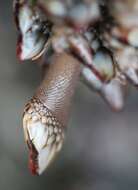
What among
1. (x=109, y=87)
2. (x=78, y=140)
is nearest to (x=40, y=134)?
(x=109, y=87)

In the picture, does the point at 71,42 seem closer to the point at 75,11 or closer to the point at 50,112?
the point at 75,11

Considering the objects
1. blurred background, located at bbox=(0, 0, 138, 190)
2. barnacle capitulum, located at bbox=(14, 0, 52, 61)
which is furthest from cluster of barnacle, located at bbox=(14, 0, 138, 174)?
blurred background, located at bbox=(0, 0, 138, 190)

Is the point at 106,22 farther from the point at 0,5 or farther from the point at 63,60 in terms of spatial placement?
the point at 0,5

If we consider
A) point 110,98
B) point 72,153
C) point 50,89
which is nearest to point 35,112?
point 50,89

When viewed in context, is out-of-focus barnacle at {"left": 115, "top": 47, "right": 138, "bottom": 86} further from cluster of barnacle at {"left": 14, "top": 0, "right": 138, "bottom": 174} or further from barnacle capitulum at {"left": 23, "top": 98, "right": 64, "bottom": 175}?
barnacle capitulum at {"left": 23, "top": 98, "right": 64, "bottom": 175}

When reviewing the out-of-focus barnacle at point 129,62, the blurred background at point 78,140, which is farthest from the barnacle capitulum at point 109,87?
the blurred background at point 78,140

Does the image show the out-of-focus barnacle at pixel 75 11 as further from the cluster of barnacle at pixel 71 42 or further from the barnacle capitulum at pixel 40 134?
the barnacle capitulum at pixel 40 134
